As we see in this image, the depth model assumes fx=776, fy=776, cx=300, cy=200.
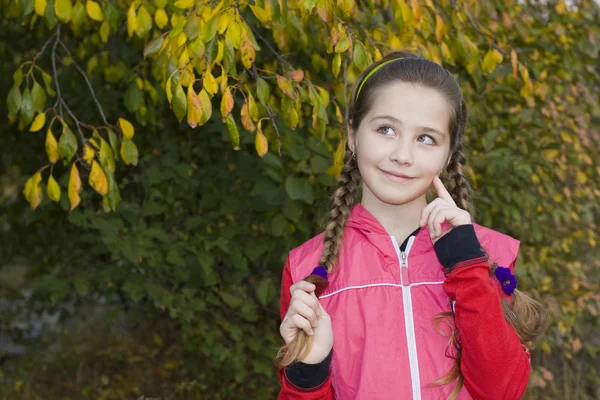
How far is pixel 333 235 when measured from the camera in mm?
2057

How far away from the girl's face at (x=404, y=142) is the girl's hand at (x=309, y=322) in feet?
1.15

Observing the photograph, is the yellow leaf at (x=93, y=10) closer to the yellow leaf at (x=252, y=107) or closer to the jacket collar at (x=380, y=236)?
the yellow leaf at (x=252, y=107)

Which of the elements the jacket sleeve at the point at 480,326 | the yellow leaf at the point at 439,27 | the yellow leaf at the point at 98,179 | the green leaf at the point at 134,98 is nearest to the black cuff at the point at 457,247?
the jacket sleeve at the point at 480,326

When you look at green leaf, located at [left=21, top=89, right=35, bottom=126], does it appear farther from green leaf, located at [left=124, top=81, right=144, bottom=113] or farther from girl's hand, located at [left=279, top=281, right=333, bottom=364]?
girl's hand, located at [left=279, top=281, right=333, bottom=364]

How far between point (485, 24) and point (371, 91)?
7.16 feet

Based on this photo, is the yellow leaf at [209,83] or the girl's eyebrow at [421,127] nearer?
the girl's eyebrow at [421,127]

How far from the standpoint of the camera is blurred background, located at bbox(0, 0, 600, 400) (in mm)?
3098

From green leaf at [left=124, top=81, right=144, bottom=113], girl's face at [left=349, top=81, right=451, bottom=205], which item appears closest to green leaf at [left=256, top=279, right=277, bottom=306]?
green leaf at [left=124, top=81, right=144, bottom=113]

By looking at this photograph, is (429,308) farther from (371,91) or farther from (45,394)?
(45,394)

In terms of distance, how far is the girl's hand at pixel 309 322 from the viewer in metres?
1.79

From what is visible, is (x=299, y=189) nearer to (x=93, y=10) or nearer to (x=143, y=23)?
(x=143, y=23)

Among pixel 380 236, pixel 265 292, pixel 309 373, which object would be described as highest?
pixel 380 236

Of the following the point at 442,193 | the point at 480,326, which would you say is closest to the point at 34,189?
the point at 442,193

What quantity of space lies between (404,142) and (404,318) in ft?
1.44
